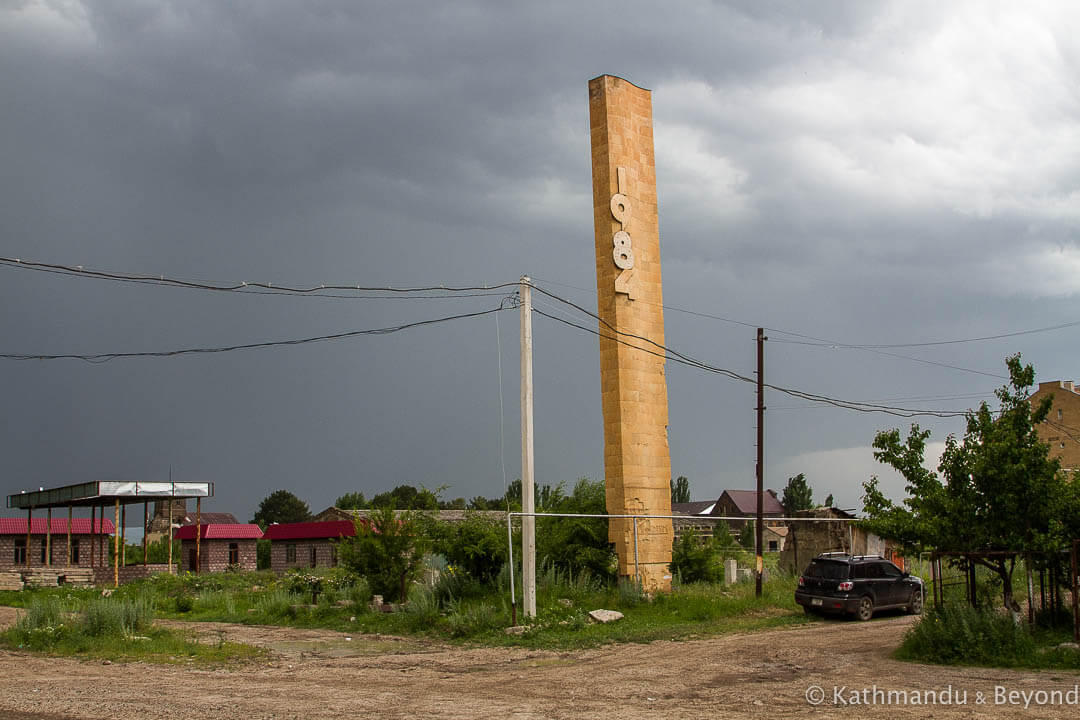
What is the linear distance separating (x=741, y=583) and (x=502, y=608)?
11191mm

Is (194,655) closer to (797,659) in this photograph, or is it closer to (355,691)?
(355,691)

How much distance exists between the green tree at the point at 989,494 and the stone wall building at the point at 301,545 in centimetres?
4349

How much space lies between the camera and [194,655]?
18625 millimetres

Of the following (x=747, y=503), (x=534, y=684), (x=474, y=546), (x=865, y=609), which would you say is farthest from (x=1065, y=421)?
(x=534, y=684)

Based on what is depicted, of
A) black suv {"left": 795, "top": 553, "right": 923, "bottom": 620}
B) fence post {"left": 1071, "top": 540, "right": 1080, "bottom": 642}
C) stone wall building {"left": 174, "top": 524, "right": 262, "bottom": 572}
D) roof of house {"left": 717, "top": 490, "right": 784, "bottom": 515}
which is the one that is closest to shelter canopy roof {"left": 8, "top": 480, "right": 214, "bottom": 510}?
stone wall building {"left": 174, "top": 524, "right": 262, "bottom": 572}

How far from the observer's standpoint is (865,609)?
24.7 m

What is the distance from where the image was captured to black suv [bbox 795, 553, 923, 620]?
79.9ft

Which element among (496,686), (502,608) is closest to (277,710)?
(496,686)

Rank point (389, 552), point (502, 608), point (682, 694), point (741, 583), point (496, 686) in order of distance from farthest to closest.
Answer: point (741, 583)
point (389, 552)
point (502, 608)
point (496, 686)
point (682, 694)

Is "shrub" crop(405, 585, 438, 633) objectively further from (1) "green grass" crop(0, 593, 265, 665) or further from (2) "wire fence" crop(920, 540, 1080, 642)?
(2) "wire fence" crop(920, 540, 1080, 642)

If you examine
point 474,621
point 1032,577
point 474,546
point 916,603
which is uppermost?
point 474,546

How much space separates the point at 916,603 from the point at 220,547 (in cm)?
4689

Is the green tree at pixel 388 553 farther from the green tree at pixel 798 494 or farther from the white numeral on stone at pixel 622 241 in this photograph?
the green tree at pixel 798 494

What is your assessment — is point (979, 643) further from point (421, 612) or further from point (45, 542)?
point (45, 542)
